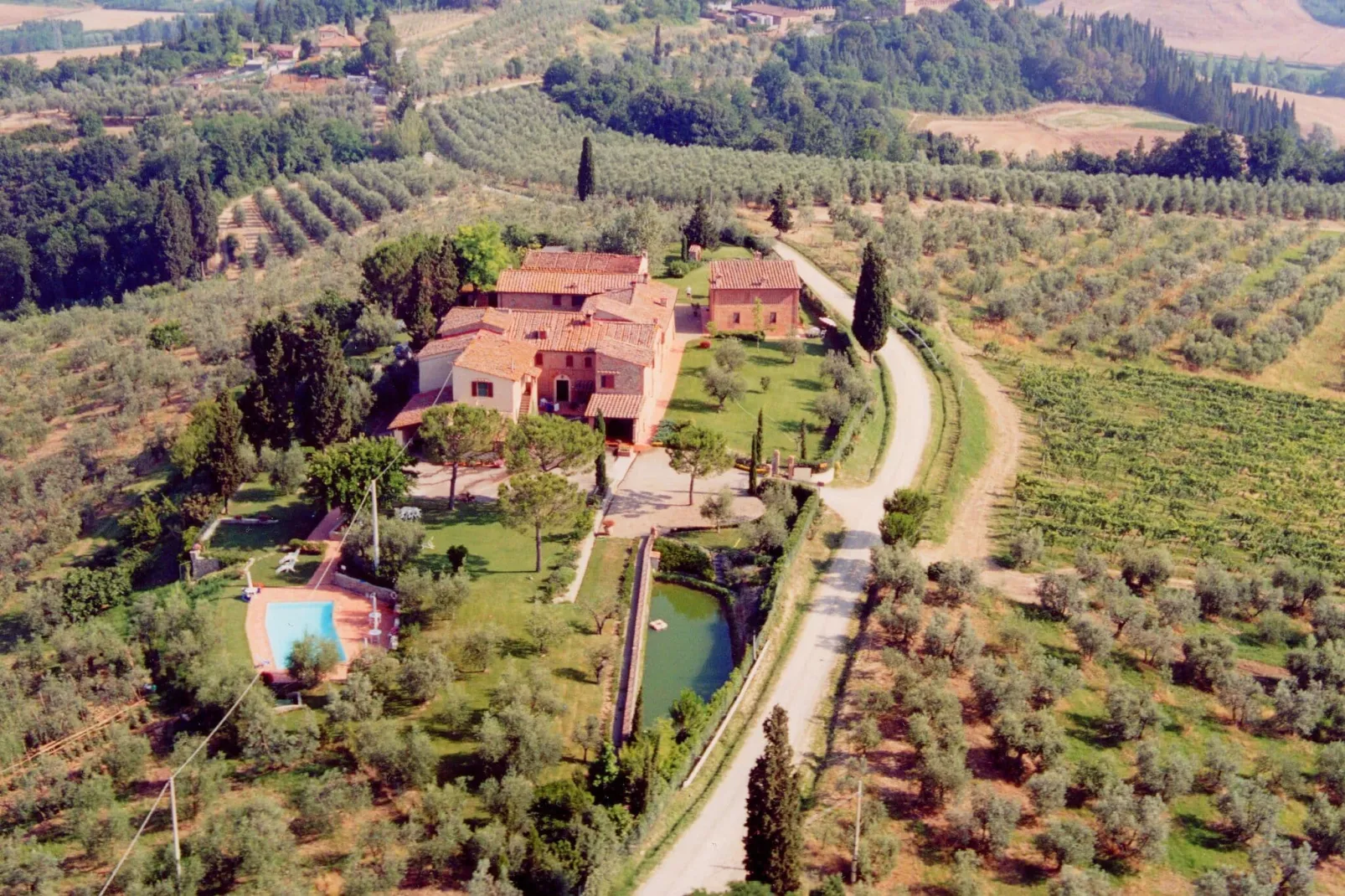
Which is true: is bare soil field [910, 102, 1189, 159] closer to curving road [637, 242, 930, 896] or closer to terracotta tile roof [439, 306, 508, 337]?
curving road [637, 242, 930, 896]

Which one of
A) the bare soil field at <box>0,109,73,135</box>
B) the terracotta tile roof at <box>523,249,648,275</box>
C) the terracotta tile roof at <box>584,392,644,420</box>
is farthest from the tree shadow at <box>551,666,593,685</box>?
the bare soil field at <box>0,109,73,135</box>

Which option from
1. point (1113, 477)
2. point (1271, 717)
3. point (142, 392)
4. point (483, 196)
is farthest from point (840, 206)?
point (1271, 717)

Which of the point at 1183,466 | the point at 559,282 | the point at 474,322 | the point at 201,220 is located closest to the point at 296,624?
the point at 474,322

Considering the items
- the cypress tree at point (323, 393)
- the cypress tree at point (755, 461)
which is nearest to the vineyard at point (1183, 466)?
the cypress tree at point (755, 461)

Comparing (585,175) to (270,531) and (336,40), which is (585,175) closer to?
(270,531)

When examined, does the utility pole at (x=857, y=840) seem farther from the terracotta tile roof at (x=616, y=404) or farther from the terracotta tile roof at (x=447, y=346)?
the terracotta tile roof at (x=447, y=346)
